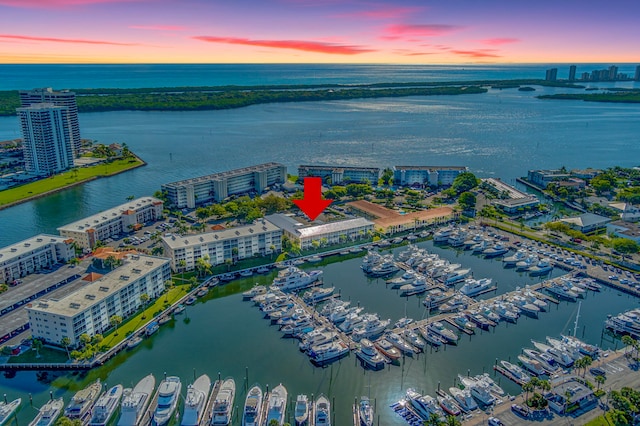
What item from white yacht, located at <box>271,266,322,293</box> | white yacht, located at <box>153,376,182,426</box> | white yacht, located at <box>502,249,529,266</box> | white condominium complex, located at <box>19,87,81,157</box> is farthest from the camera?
white condominium complex, located at <box>19,87,81,157</box>

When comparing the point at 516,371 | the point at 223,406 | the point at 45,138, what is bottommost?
the point at 516,371

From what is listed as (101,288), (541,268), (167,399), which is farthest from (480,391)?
(101,288)

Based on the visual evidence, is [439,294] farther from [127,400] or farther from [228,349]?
[127,400]

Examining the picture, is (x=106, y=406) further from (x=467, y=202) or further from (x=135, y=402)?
(x=467, y=202)

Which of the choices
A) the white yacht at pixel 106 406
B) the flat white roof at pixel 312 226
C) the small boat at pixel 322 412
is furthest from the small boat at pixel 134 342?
the flat white roof at pixel 312 226

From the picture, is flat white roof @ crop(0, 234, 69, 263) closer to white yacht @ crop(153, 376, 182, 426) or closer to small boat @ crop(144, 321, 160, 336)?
small boat @ crop(144, 321, 160, 336)

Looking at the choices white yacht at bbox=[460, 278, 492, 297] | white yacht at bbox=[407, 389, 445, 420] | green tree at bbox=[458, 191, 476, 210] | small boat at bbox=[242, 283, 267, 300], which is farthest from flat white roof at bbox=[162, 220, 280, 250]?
green tree at bbox=[458, 191, 476, 210]
